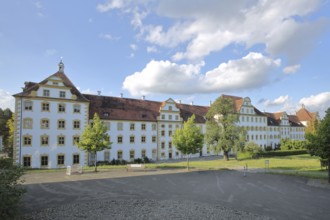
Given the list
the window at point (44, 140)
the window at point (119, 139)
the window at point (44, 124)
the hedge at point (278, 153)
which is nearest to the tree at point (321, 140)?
the window at point (119, 139)

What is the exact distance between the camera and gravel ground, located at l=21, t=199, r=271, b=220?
947 cm

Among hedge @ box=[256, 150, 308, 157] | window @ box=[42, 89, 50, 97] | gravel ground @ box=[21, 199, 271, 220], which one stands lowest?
hedge @ box=[256, 150, 308, 157]

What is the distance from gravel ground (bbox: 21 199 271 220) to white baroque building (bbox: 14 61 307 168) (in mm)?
23014

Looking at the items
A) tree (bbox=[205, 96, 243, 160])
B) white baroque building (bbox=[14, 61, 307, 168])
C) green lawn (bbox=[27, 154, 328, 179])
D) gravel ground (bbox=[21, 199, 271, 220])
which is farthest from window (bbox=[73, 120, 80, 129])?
gravel ground (bbox=[21, 199, 271, 220])

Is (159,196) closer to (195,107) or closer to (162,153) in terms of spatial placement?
(162,153)

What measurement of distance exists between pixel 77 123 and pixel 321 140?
3010 centimetres

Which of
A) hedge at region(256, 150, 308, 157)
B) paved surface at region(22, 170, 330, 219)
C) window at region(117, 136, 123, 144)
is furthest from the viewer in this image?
hedge at region(256, 150, 308, 157)

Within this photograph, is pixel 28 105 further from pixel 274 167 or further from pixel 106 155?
pixel 274 167

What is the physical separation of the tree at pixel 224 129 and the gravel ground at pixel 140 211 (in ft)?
91.6

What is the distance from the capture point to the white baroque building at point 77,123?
3027 cm

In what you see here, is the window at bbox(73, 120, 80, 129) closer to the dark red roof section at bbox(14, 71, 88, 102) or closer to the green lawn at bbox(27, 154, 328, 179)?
the dark red roof section at bbox(14, 71, 88, 102)

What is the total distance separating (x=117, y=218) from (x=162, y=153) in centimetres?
3422

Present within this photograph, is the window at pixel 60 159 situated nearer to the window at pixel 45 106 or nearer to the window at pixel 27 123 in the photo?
the window at pixel 27 123

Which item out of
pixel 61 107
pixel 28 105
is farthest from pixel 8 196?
pixel 61 107
